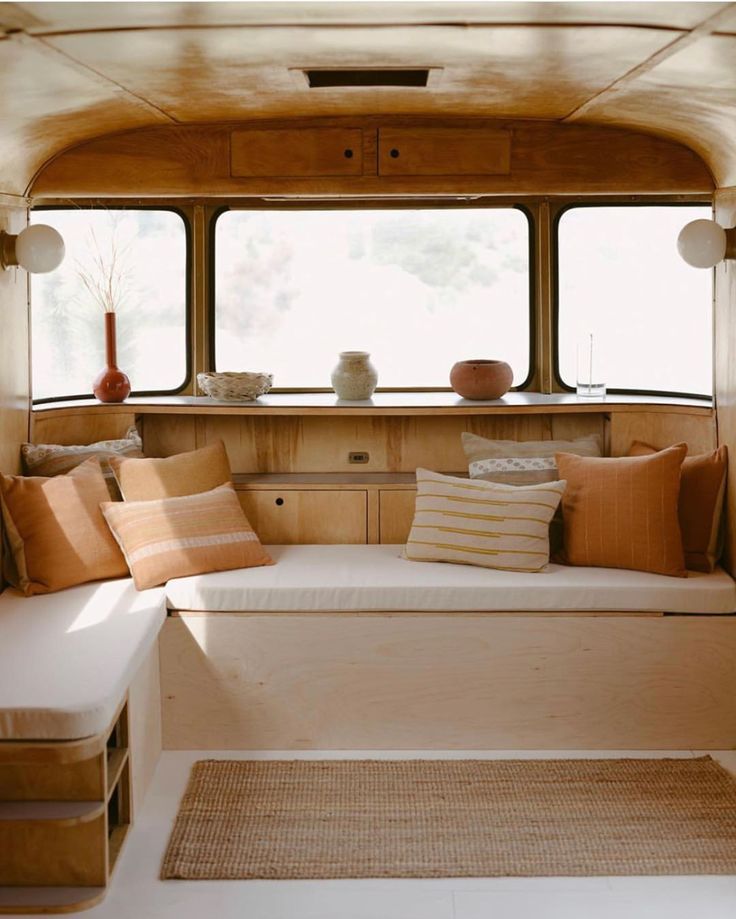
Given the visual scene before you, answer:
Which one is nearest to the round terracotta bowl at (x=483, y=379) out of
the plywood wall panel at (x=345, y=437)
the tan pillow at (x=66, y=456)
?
the plywood wall panel at (x=345, y=437)

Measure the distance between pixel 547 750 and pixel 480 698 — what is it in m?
0.32

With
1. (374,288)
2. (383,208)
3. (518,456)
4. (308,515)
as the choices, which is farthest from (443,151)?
(308,515)

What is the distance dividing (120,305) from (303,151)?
1157mm

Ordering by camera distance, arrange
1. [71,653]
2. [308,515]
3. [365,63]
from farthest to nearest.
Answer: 1. [308,515]
2. [71,653]
3. [365,63]

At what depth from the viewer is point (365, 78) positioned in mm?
3742

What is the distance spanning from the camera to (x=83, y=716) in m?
3.18

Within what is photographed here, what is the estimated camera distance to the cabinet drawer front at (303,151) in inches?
181

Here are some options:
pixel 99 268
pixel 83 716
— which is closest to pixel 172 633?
pixel 83 716

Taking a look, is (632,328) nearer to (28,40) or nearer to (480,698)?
(480,698)

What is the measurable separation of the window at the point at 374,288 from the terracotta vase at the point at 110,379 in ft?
1.56

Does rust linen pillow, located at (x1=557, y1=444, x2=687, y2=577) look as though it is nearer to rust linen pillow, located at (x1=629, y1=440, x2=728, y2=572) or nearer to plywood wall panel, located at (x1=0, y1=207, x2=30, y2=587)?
rust linen pillow, located at (x1=629, y1=440, x2=728, y2=572)

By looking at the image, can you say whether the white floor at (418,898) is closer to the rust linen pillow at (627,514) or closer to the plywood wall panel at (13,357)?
the rust linen pillow at (627,514)

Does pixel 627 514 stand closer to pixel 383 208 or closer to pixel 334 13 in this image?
pixel 383 208

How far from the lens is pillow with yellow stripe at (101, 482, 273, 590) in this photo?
14.1 feet
